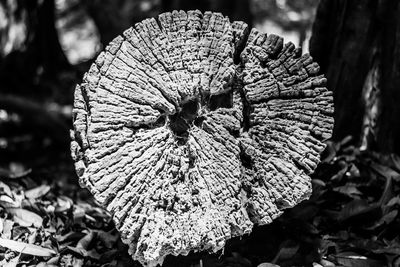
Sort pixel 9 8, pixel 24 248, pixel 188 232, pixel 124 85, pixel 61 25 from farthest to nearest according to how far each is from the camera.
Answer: pixel 61 25 → pixel 9 8 → pixel 24 248 → pixel 124 85 → pixel 188 232

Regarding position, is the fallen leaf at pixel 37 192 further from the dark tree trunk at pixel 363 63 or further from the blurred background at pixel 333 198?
the dark tree trunk at pixel 363 63

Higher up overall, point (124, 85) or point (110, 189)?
point (124, 85)

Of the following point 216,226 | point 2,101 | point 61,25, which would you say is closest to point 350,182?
point 216,226

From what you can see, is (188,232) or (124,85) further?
(124,85)

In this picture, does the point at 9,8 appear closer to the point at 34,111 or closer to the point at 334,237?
the point at 34,111

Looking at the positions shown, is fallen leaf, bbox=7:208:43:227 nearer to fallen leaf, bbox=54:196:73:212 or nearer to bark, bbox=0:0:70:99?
fallen leaf, bbox=54:196:73:212

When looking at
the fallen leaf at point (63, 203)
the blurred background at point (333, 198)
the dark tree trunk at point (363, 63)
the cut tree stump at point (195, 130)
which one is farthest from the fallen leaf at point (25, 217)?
the dark tree trunk at point (363, 63)

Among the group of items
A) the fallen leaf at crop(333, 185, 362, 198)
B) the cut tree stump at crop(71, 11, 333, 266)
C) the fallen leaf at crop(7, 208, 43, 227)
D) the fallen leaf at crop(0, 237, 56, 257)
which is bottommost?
the fallen leaf at crop(0, 237, 56, 257)

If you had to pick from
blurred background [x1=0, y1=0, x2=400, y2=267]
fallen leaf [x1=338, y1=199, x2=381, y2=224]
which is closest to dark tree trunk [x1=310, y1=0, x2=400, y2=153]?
blurred background [x1=0, y1=0, x2=400, y2=267]
